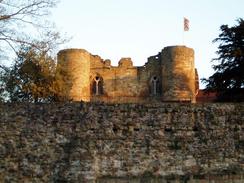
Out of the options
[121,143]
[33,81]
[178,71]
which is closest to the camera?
[121,143]

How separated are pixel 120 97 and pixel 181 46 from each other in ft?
17.5

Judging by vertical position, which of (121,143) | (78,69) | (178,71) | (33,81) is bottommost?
(121,143)

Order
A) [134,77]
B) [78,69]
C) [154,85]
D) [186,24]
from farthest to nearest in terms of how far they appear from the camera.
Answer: [134,77]
[154,85]
[78,69]
[186,24]

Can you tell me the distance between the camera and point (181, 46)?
44125mm

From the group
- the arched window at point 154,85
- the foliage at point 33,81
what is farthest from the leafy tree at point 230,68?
the arched window at point 154,85

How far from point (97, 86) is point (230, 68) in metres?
15.6

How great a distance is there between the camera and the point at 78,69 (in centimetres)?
4378

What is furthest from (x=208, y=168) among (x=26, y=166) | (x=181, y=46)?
(x=181, y=46)

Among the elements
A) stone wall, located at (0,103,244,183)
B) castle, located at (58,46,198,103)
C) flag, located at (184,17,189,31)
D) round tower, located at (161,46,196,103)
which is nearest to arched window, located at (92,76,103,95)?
castle, located at (58,46,198,103)

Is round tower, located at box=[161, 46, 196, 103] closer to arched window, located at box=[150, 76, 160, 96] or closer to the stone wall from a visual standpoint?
arched window, located at box=[150, 76, 160, 96]

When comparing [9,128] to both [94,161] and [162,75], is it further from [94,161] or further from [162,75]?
[162,75]

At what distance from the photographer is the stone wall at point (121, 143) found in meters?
17.7

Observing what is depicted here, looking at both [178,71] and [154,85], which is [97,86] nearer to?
[154,85]

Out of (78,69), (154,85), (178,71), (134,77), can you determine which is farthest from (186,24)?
(78,69)
